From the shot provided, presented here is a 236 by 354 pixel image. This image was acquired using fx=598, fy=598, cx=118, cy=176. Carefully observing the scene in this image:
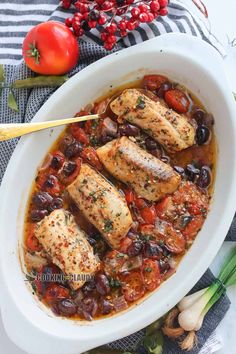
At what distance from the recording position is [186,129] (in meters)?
4.47

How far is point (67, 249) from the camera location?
14.5 ft

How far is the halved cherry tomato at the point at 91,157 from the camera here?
15.1 feet

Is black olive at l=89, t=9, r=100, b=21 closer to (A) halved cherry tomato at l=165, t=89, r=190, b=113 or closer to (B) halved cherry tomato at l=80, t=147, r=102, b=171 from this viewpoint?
(A) halved cherry tomato at l=165, t=89, r=190, b=113

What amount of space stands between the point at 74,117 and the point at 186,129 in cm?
88

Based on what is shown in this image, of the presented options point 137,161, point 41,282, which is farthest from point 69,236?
point 137,161

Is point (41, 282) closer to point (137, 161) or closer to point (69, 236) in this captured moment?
point (69, 236)

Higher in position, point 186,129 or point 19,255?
point 186,129

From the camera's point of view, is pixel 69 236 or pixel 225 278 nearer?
pixel 69 236

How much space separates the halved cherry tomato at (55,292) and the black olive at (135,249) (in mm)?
577

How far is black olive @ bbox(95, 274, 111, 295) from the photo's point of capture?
14.5 ft

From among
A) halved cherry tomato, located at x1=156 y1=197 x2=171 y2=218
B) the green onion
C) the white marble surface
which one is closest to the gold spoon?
halved cherry tomato, located at x1=156 y1=197 x2=171 y2=218

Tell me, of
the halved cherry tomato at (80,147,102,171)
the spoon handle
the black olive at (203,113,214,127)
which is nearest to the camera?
the spoon handle

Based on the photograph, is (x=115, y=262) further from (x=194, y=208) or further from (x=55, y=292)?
(x=194, y=208)

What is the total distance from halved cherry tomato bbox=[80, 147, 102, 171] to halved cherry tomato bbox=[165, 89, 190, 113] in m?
0.69
